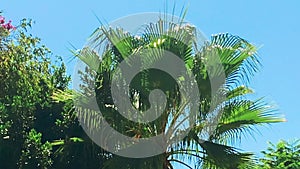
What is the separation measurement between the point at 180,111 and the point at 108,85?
108 cm

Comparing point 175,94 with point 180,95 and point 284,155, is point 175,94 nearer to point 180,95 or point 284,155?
point 180,95

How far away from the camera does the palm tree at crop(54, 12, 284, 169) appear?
7.80 meters

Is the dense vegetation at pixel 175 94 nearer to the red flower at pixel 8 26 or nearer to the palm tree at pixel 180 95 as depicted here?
the palm tree at pixel 180 95

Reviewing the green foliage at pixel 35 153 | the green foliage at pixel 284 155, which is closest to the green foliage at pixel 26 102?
the green foliage at pixel 35 153

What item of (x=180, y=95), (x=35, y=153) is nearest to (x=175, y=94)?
(x=180, y=95)

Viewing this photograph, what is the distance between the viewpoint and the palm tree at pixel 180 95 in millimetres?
→ 7805

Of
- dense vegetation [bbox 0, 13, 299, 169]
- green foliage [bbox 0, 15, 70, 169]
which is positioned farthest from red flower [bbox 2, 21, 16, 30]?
dense vegetation [bbox 0, 13, 299, 169]

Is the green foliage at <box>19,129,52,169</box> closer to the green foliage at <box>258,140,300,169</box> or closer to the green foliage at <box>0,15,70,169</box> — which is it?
the green foliage at <box>0,15,70,169</box>

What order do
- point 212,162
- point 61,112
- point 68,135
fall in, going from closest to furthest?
point 212,162 < point 68,135 < point 61,112

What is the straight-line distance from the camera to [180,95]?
7852 millimetres

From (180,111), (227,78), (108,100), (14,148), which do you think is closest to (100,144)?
(108,100)

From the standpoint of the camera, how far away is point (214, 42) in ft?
27.0

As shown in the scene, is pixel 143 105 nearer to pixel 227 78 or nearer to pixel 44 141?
pixel 227 78

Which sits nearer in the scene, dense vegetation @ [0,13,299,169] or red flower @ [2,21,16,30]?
dense vegetation @ [0,13,299,169]
